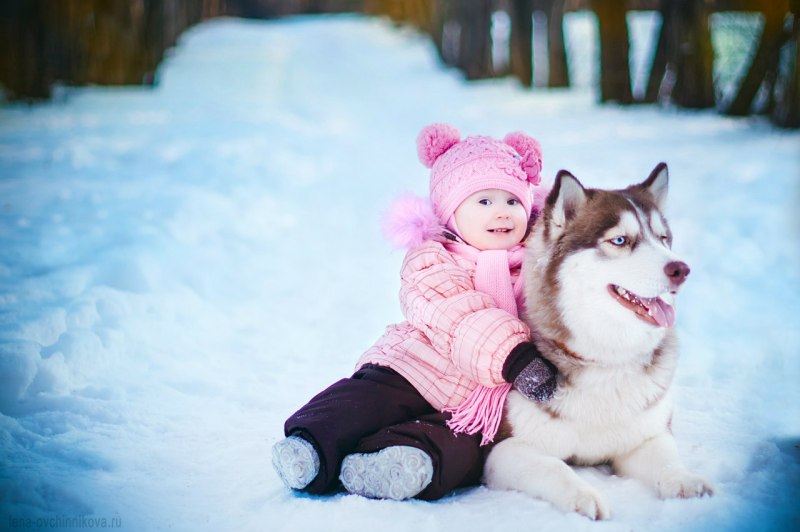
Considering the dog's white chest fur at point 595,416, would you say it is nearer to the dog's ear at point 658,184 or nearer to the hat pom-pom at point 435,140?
the dog's ear at point 658,184

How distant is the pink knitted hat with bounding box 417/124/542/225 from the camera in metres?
2.97

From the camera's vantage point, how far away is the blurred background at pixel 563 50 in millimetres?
8883

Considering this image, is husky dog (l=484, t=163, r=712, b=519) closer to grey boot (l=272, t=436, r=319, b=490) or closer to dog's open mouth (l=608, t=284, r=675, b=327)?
dog's open mouth (l=608, t=284, r=675, b=327)

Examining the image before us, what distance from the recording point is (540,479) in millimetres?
2406

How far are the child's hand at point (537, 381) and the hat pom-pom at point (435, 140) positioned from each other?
122 centimetres

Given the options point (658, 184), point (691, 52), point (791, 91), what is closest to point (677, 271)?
point (658, 184)

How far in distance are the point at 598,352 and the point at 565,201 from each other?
0.59m

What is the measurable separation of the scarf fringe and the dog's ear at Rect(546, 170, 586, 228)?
688mm

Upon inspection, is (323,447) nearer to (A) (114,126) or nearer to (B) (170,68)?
(A) (114,126)

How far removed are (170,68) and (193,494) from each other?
711 inches

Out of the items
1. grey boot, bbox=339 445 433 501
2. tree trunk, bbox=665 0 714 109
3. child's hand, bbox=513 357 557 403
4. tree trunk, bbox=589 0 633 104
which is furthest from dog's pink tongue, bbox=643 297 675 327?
tree trunk, bbox=589 0 633 104

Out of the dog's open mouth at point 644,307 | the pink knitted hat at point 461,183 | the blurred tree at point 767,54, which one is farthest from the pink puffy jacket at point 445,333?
the blurred tree at point 767,54

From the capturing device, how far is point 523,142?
10.6 ft

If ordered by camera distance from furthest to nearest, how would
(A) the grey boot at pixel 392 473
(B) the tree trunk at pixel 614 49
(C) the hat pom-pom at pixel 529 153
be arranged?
(B) the tree trunk at pixel 614 49
(C) the hat pom-pom at pixel 529 153
(A) the grey boot at pixel 392 473
